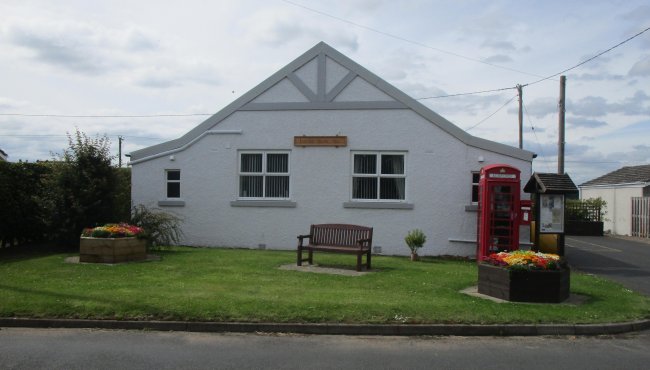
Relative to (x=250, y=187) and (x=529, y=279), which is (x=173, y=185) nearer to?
(x=250, y=187)

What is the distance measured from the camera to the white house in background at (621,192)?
30969 millimetres

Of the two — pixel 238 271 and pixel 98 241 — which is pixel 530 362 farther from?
pixel 98 241

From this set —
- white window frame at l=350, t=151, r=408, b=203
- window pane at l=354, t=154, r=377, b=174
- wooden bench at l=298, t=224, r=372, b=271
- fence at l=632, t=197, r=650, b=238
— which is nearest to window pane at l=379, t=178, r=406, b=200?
white window frame at l=350, t=151, r=408, b=203

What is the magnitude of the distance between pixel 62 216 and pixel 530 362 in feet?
43.8

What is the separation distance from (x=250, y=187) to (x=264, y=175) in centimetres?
62

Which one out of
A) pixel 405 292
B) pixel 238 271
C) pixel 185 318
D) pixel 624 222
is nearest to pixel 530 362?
pixel 405 292

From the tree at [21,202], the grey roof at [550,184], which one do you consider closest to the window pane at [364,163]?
the grey roof at [550,184]

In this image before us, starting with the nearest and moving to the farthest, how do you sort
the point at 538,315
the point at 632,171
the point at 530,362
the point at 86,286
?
Result: the point at 530,362, the point at 538,315, the point at 86,286, the point at 632,171

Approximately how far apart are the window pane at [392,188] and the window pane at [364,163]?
50 centimetres

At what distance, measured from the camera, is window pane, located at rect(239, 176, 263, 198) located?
59.9 ft

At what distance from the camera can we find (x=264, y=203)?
58.9 feet

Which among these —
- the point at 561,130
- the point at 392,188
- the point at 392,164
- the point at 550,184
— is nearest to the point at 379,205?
the point at 392,188

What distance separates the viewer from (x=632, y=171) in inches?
1371

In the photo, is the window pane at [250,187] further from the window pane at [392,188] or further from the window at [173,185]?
the window pane at [392,188]
